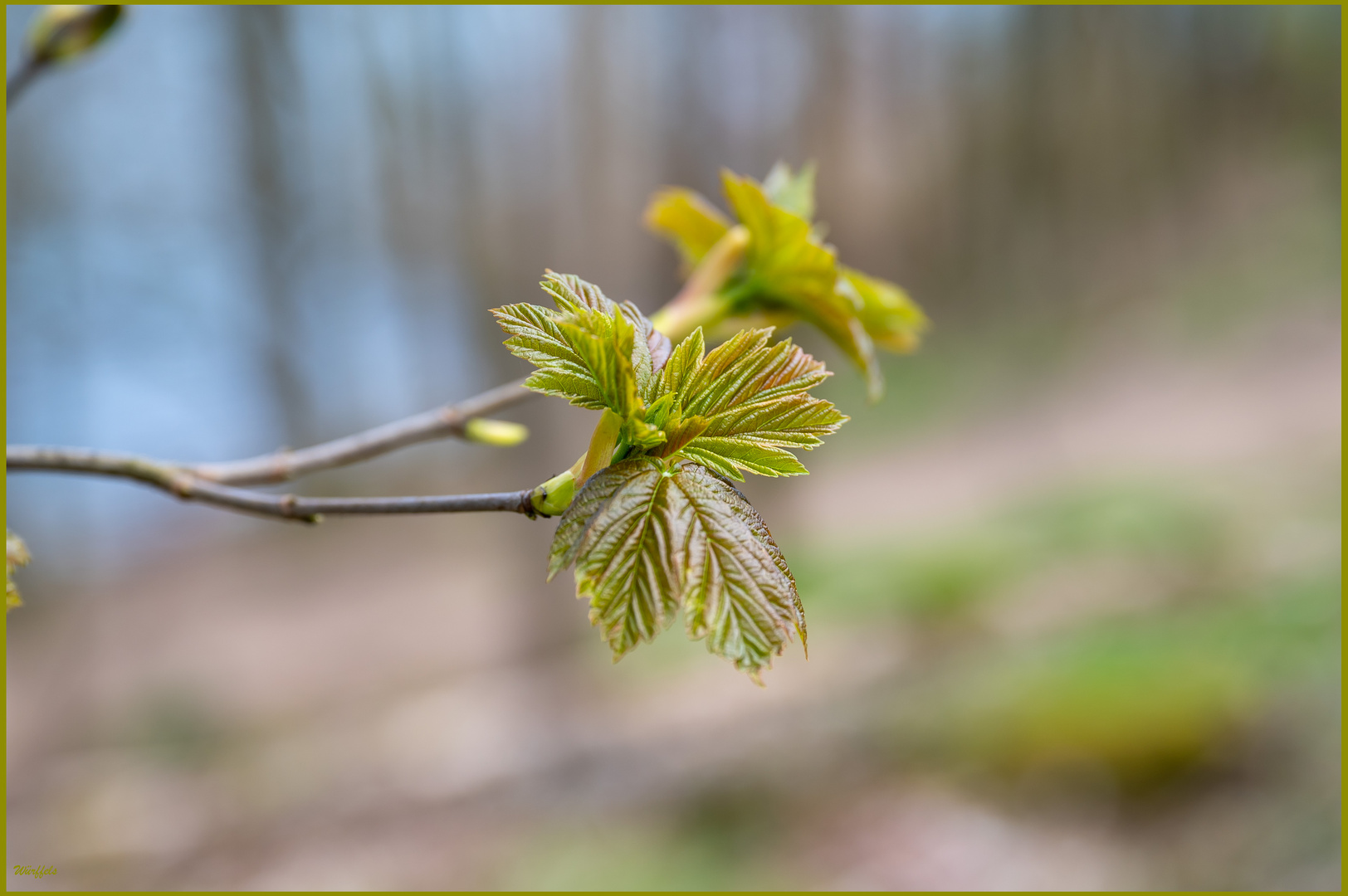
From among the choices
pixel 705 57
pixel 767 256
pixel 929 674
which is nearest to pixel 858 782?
pixel 929 674

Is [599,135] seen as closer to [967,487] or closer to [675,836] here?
[675,836]

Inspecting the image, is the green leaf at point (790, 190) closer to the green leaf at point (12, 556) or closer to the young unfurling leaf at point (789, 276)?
the young unfurling leaf at point (789, 276)

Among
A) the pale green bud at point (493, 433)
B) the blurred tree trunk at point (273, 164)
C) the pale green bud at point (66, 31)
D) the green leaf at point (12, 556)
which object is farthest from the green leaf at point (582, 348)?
the blurred tree trunk at point (273, 164)

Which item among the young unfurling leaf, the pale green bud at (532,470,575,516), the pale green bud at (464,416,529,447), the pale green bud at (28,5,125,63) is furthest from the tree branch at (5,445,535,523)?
the pale green bud at (28,5,125,63)

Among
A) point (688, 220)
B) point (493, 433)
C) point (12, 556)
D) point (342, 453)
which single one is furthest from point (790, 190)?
point (12, 556)

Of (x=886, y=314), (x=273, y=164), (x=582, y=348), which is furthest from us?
(x=273, y=164)

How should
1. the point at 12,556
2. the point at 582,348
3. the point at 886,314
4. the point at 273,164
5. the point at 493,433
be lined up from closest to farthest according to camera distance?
the point at 582,348 < the point at 12,556 < the point at 493,433 < the point at 886,314 < the point at 273,164

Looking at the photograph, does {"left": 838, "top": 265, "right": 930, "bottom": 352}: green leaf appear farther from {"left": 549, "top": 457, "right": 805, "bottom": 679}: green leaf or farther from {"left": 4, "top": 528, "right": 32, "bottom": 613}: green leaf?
{"left": 4, "top": 528, "right": 32, "bottom": 613}: green leaf

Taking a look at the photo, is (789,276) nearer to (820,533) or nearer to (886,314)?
(886,314)
